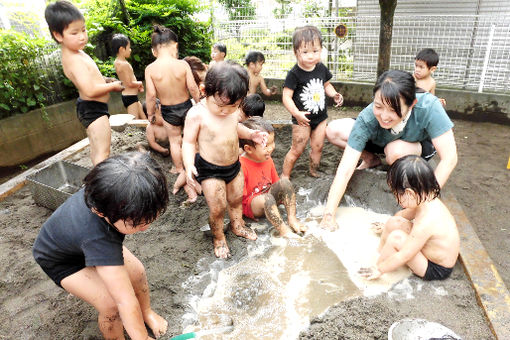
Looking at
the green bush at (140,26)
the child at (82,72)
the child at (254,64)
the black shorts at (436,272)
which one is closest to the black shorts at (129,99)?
the green bush at (140,26)

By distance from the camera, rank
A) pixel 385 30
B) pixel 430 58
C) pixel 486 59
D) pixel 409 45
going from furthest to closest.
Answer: pixel 409 45, pixel 486 59, pixel 385 30, pixel 430 58

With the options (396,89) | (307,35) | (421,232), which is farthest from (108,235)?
(307,35)

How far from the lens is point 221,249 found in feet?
9.43

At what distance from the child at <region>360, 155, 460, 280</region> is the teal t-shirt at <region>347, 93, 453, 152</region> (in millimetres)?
757

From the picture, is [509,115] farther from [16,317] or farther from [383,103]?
[16,317]

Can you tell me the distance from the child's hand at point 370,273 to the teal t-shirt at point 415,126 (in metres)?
1.06

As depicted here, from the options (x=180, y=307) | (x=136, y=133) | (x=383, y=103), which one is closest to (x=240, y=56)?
(x=136, y=133)

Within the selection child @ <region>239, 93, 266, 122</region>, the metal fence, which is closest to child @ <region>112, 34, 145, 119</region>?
child @ <region>239, 93, 266, 122</region>

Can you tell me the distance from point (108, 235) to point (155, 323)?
75 centimetres

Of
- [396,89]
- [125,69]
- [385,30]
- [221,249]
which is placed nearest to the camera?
[396,89]

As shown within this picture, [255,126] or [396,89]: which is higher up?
[396,89]

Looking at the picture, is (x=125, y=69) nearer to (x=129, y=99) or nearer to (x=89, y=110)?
(x=129, y=99)

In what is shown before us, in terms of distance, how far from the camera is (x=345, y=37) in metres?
7.05

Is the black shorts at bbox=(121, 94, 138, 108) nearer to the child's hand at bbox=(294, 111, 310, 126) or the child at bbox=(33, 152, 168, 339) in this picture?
the child's hand at bbox=(294, 111, 310, 126)
